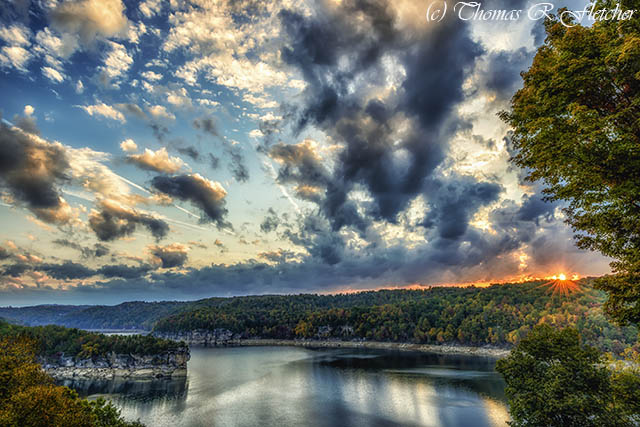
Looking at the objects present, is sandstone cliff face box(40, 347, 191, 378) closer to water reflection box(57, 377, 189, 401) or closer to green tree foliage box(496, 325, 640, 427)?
water reflection box(57, 377, 189, 401)

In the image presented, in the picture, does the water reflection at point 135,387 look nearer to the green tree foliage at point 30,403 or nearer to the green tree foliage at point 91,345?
the green tree foliage at point 91,345

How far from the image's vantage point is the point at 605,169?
39.3ft

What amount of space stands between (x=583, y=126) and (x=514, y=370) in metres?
28.2

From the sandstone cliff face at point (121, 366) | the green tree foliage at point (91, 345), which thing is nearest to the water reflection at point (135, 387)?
the sandstone cliff face at point (121, 366)

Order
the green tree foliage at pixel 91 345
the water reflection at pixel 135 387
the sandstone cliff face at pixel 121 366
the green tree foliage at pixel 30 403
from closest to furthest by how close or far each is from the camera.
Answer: the green tree foliage at pixel 30 403
the water reflection at pixel 135 387
the sandstone cliff face at pixel 121 366
the green tree foliage at pixel 91 345

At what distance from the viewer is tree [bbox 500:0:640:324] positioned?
37.8 ft

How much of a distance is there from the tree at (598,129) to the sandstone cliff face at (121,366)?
124 meters

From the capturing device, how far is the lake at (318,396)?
196 feet

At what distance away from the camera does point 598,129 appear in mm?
11805

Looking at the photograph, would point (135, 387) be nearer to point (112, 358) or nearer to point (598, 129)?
point (112, 358)

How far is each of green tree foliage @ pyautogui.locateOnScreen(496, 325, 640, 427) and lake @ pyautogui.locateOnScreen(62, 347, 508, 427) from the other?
33410 mm

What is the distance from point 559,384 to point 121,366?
126633 millimetres

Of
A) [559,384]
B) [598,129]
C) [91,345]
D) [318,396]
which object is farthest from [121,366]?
[598,129]

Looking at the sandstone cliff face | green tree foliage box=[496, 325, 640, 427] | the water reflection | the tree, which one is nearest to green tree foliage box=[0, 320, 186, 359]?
the sandstone cliff face
